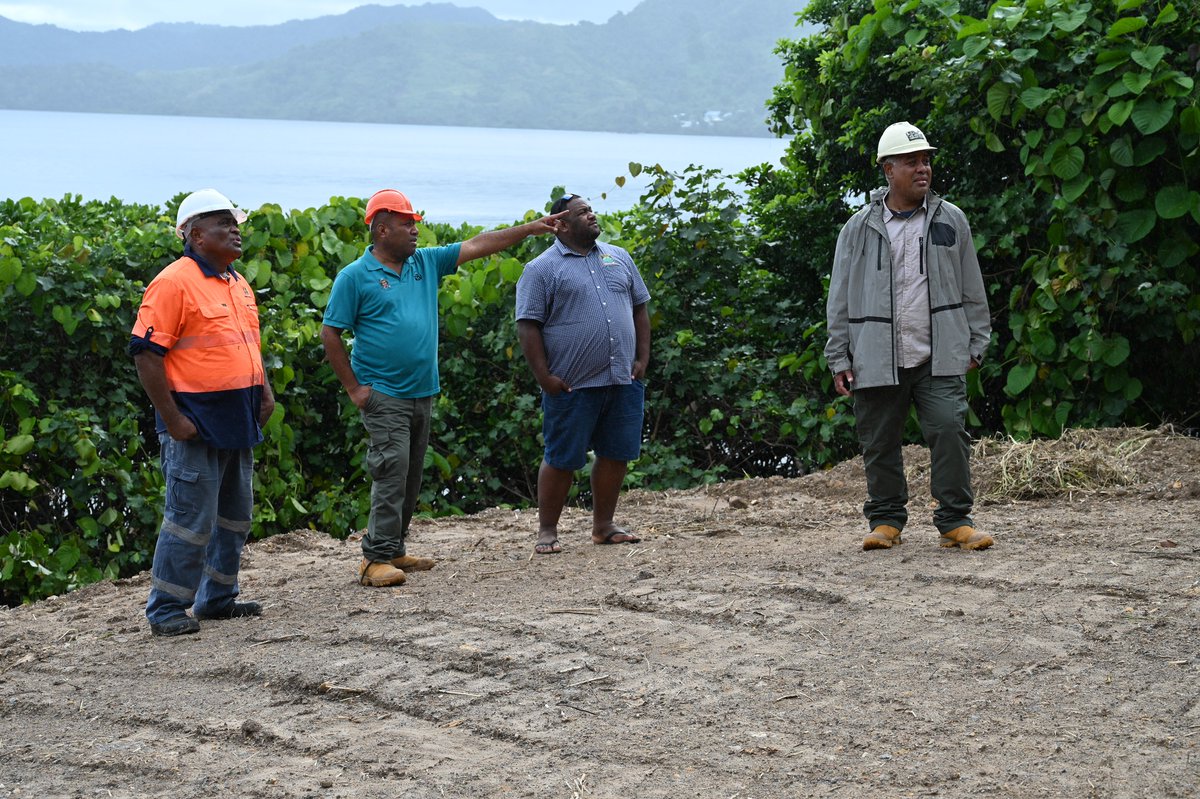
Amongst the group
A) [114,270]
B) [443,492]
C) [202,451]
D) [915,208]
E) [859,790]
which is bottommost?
[443,492]

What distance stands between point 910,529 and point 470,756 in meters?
3.41

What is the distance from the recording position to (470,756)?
4.08m

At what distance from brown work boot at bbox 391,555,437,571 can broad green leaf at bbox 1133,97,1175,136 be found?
14.4 feet

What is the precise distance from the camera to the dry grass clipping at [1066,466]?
7.37 metres

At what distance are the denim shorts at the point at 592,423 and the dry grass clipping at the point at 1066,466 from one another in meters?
2.03

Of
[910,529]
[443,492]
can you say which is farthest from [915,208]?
[443,492]

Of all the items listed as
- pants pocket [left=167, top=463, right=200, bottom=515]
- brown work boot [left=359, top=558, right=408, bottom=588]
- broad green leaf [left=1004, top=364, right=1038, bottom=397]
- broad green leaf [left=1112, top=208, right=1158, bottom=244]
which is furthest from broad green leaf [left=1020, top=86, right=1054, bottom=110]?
pants pocket [left=167, top=463, right=200, bottom=515]

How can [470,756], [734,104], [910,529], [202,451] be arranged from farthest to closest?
[734,104] → [910,529] → [202,451] → [470,756]

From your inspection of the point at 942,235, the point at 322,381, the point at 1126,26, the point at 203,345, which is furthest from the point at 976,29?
the point at 203,345

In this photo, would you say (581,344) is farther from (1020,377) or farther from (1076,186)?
(1076,186)

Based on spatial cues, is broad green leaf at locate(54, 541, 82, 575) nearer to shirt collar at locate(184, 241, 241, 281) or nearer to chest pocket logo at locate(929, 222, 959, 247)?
shirt collar at locate(184, 241, 241, 281)

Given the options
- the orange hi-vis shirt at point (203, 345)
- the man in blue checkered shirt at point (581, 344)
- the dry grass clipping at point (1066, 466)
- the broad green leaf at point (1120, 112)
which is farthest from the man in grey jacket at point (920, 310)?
the orange hi-vis shirt at point (203, 345)

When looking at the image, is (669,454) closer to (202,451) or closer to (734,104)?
(202,451)

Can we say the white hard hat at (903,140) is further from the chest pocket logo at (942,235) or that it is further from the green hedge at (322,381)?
the green hedge at (322,381)
